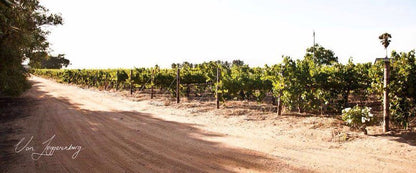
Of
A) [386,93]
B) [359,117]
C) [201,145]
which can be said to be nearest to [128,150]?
[201,145]

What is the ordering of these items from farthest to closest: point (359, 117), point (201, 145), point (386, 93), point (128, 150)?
point (359, 117) < point (386, 93) < point (201, 145) < point (128, 150)

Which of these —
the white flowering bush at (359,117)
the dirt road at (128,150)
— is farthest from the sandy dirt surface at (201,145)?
the white flowering bush at (359,117)

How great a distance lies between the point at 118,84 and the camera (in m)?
25.9

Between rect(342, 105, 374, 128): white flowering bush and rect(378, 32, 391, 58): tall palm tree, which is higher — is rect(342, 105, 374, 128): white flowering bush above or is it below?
below

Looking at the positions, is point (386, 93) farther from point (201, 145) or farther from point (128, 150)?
point (128, 150)

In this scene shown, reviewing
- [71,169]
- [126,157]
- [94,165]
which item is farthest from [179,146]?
[71,169]

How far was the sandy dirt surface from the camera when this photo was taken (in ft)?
16.9

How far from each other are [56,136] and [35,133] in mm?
1157

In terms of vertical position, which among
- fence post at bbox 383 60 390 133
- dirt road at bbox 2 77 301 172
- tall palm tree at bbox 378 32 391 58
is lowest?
dirt road at bbox 2 77 301 172

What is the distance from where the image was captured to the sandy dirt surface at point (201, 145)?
Result: 5137 mm

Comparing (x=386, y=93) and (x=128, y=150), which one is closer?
(x=128, y=150)

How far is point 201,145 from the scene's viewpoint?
6664 mm

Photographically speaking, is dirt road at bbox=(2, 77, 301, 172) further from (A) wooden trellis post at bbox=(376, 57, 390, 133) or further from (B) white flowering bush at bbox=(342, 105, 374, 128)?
(A) wooden trellis post at bbox=(376, 57, 390, 133)

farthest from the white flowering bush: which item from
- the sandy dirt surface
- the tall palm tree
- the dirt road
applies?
the dirt road
